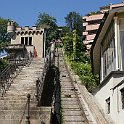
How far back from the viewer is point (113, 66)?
16.9 metres

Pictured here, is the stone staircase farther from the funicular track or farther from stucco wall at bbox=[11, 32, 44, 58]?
stucco wall at bbox=[11, 32, 44, 58]

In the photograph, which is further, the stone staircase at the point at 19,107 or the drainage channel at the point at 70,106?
the drainage channel at the point at 70,106

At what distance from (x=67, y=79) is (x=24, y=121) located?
13.9m

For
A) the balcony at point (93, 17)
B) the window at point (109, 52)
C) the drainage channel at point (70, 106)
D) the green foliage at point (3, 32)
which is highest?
the balcony at point (93, 17)

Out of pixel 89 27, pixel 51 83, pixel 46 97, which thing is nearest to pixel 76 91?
pixel 46 97

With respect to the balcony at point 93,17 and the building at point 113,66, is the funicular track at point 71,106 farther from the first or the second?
the balcony at point 93,17

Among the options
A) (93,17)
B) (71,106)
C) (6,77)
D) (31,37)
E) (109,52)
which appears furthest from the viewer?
(93,17)

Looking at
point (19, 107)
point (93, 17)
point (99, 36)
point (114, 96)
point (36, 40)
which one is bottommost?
point (19, 107)

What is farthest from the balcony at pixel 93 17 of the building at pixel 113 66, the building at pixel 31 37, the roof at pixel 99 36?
the building at pixel 113 66

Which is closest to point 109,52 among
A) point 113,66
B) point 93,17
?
point 113,66

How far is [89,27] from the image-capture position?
94.6 m

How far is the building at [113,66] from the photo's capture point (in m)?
15.0

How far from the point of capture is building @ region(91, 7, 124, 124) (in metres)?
15.0

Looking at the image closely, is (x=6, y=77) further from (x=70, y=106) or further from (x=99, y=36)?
(x=99, y=36)
